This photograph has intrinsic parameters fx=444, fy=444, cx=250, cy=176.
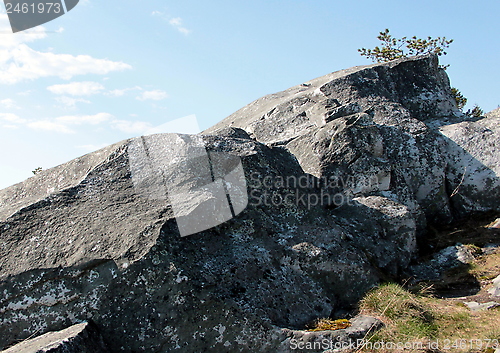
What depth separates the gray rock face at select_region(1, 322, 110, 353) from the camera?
13.9 ft

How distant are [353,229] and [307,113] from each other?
123 inches

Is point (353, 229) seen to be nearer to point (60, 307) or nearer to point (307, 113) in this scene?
point (307, 113)

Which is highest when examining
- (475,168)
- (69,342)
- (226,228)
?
(226,228)

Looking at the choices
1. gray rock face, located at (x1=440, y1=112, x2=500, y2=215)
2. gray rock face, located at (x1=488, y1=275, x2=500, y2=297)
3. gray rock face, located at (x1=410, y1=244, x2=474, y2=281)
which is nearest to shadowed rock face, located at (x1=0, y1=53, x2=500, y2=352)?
gray rock face, located at (x1=440, y1=112, x2=500, y2=215)

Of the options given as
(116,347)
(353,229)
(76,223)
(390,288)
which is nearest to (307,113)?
(353,229)

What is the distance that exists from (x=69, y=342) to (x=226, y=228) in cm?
220

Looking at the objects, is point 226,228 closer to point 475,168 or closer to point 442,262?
point 442,262

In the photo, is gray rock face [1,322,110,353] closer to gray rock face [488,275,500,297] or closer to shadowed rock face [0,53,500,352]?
shadowed rock face [0,53,500,352]

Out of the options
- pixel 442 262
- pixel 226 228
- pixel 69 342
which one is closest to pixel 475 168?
pixel 442 262

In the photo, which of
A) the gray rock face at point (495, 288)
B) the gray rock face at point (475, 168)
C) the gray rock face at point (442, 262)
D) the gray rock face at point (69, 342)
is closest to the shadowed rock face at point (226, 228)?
the gray rock face at point (475, 168)

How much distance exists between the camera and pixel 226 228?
5.67m

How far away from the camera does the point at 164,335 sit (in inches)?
184

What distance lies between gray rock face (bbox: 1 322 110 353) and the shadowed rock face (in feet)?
0.43

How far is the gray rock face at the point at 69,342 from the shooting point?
423 centimetres
